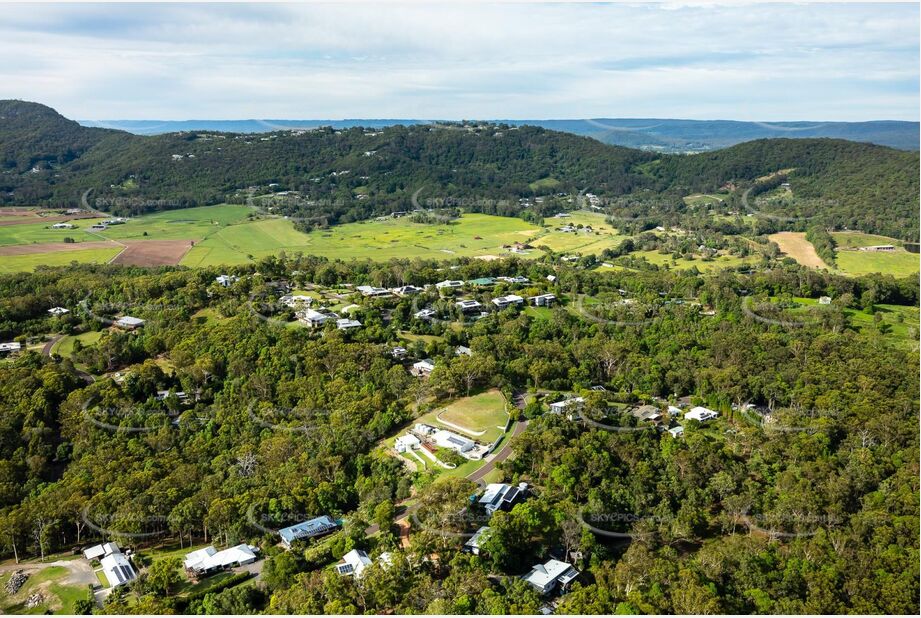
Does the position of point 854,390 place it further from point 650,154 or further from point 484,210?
point 650,154

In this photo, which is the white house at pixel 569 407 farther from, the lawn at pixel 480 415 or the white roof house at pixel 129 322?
the white roof house at pixel 129 322

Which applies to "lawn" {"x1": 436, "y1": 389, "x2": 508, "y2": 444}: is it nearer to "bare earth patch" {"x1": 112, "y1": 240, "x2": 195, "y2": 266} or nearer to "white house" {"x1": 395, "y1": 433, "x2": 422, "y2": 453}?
"white house" {"x1": 395, "y1": 433, "x2": 422, "y2": 453}

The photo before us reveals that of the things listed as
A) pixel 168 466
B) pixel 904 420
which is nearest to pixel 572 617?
pixel 168 466

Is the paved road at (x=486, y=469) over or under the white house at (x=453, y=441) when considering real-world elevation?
under

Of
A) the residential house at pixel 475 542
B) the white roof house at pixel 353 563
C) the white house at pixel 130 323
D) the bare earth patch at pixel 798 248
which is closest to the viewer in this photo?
the white roof house at pixel 353 563

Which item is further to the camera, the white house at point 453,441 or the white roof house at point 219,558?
the white house at point 453,441

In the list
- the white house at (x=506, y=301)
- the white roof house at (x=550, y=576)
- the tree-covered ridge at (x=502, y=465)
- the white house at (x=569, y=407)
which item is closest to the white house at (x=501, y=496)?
the tree-covered ridge at (x=502, y=465)

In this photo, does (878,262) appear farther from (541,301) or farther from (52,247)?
(52,247)

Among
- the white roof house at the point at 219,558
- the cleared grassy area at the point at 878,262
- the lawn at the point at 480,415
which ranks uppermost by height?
the cleared grassy area at the point at 878,262
